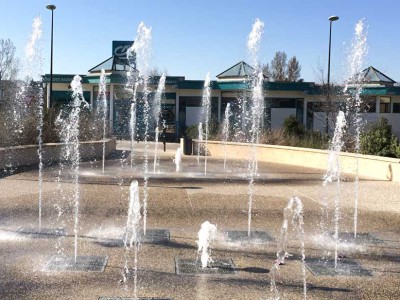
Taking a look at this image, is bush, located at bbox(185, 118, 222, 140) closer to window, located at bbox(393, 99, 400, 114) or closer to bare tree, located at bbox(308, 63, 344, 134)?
bare tree, located at bbox(308, 63, 344, 134)

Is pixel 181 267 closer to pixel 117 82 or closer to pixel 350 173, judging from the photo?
pixel 350 173

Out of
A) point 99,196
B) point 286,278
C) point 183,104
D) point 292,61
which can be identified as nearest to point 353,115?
point 183,104

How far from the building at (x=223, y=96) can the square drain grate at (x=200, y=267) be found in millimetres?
29949

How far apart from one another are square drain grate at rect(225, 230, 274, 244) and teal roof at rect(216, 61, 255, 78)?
3028 cm

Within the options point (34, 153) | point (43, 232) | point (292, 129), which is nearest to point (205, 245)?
point (43, 232)

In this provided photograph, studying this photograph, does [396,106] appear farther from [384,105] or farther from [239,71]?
[239,71]

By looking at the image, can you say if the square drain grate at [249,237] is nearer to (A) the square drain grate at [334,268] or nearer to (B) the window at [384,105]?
(A) the square drain grate at [334,268]

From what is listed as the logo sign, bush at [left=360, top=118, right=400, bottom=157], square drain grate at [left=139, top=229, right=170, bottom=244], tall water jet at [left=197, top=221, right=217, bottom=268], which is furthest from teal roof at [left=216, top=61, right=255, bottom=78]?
tall water jet at [left=197, top=221, right=217, bottom=268]

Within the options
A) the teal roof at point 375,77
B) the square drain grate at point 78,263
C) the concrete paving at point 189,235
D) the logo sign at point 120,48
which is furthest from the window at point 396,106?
the square drain grate at point 78,263

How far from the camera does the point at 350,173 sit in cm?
1585

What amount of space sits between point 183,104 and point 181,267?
110ft

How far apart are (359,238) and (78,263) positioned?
4.00 m

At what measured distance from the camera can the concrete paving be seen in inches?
192

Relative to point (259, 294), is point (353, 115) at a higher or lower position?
higher
